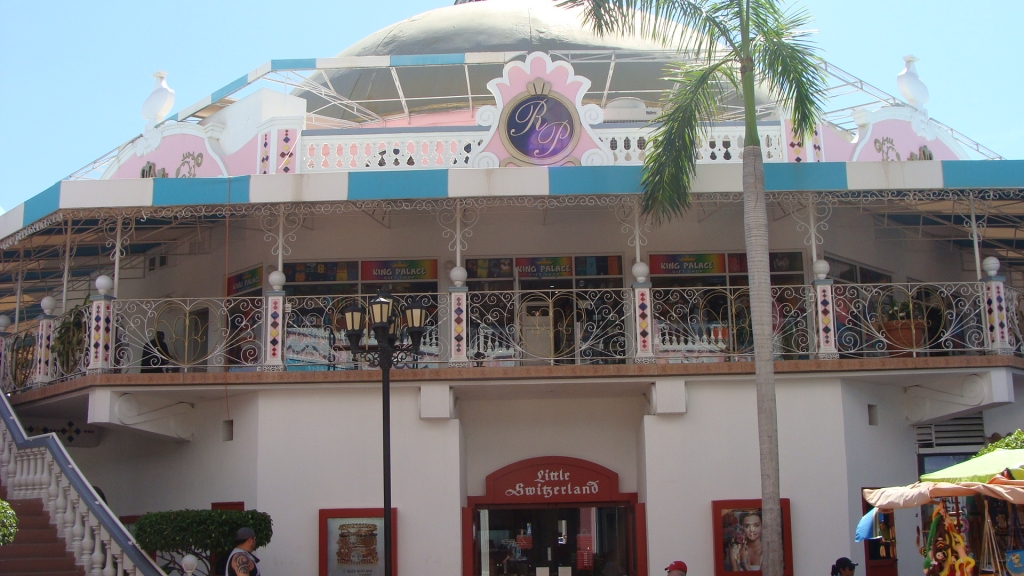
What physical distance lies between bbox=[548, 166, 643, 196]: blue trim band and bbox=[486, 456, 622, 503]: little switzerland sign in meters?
3.80

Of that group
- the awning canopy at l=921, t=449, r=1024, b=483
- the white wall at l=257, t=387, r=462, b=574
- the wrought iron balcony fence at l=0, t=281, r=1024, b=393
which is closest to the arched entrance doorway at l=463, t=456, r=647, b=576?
the white wall at l=257, t=387, r=462, b=574

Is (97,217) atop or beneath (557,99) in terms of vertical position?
beneath

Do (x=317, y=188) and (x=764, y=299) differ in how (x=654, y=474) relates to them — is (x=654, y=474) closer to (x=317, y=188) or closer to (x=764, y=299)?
(x=764, y=299)

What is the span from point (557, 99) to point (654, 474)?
526 centimetres

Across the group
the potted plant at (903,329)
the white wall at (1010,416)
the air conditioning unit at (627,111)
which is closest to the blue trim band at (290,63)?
the air conditioning unit at (627,111)

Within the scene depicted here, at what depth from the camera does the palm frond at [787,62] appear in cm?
1266

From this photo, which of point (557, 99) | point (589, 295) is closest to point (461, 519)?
point (589, 295)

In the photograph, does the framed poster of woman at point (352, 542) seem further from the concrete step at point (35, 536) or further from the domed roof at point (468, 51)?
the domed roof at point (468, 51)

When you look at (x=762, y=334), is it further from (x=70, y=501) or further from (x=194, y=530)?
(x=70, y=501)

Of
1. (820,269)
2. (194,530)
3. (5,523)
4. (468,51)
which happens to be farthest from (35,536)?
(468,51)

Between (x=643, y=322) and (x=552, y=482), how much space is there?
8.77 ft

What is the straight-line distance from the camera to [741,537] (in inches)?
534

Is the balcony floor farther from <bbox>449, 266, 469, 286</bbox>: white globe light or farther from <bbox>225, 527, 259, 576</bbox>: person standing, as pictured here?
<bbox>225, 527, 259, 576</bbox>: person standing

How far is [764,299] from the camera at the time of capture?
12008 millimetres
